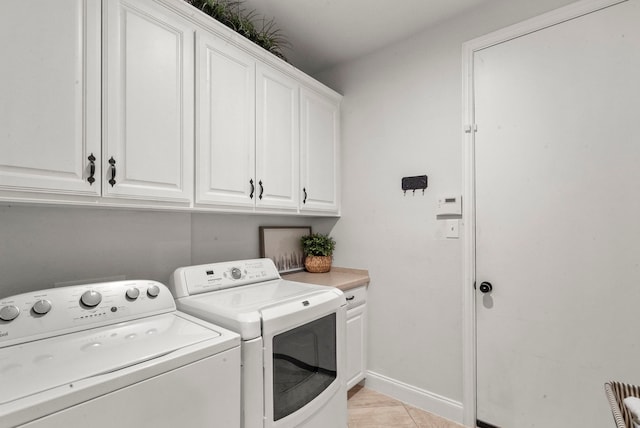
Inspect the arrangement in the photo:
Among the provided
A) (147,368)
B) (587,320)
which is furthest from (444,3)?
(147,368)

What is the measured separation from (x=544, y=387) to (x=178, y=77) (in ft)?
8.36

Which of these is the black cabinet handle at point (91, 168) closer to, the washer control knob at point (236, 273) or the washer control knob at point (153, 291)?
the washer control knob at point (153, 291)

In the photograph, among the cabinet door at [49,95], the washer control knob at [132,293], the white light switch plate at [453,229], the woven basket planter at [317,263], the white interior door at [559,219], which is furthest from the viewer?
the woven basket planter at [317,263]

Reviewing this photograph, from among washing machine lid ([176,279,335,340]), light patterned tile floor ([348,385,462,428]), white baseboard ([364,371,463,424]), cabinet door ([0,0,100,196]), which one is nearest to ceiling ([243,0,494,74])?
cabinet door ([0,0,100,196])

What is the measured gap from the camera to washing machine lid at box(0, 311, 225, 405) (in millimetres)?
776

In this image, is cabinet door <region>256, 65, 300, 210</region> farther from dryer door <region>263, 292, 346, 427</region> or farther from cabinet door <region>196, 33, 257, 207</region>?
dryer door <region>263, 292, 346, 427</region>

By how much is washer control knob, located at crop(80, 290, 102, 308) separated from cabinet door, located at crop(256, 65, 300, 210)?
0.91 meters

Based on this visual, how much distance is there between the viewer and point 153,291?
4.41ft

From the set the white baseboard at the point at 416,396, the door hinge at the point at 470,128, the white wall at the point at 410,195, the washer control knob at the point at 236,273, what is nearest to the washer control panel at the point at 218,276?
the washer control knob at the point at 236,273

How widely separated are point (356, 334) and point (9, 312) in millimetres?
1908

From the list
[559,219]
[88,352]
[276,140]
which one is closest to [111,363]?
[88,352]

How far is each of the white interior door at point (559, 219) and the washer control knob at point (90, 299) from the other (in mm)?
2029

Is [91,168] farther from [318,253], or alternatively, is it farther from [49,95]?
[318,253]

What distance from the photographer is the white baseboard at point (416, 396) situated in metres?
1.93
